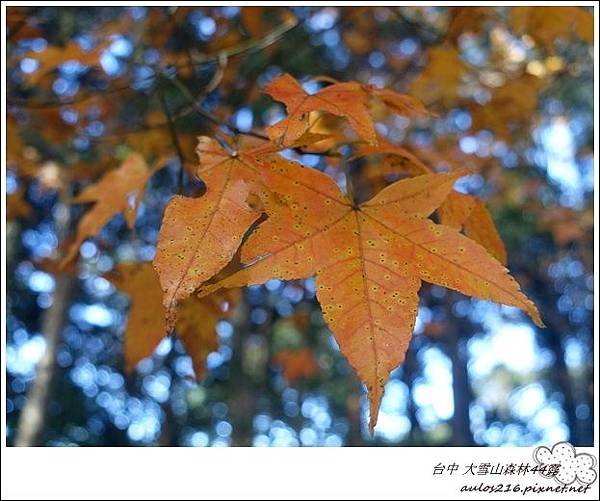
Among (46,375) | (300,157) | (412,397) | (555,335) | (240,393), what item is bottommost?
(412,397)

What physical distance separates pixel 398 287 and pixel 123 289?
1.96ft

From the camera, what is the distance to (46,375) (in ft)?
8.80

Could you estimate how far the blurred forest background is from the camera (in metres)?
1.60

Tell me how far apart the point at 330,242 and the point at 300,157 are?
1236mm

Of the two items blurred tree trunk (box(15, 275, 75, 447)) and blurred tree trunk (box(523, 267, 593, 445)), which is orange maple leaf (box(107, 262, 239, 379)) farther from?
blurred tree trunk (box(523, 267, 593, 445))

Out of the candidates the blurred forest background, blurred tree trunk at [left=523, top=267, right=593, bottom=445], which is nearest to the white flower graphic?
the blurred forest background

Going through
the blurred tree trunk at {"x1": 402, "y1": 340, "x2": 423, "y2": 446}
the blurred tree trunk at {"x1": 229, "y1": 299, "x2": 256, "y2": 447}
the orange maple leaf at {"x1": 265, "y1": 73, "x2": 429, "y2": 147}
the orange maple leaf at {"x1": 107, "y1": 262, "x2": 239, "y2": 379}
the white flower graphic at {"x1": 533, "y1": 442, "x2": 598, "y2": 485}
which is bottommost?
the blurred tree trunk at {"x1": 402, "y1": 340, "x2": 423, "y2": 446}

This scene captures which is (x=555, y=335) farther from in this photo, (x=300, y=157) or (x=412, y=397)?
(x=300, y=157)

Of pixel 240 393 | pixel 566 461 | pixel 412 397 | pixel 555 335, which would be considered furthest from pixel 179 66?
pixel 555 335

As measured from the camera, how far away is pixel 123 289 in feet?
3.49

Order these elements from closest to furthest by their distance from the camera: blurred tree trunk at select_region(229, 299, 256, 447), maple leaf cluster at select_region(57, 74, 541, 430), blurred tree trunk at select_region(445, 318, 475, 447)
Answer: maple leaf cluster at select_region(57, 74, 541, 430), blurred tree trunk at select_region(229, 299, 256, 447), blurred tree trunk at select_region(445, 318, 475, 447)

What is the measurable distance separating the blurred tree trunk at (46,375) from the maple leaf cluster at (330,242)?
2099 mm

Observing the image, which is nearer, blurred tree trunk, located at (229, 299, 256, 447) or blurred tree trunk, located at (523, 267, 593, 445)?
blurred tree trunk, located at (229, 299, 256, 447)

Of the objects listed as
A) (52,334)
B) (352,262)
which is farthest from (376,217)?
(52,334)
